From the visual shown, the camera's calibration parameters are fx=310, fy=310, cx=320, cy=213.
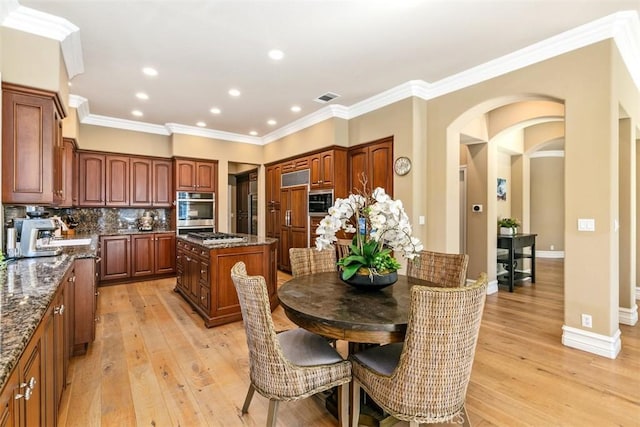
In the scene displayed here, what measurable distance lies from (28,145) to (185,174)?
3454mm

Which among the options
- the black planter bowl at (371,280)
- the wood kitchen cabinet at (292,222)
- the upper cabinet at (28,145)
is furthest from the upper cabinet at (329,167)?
the upper cabinet at (28,145)

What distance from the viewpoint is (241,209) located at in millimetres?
8625

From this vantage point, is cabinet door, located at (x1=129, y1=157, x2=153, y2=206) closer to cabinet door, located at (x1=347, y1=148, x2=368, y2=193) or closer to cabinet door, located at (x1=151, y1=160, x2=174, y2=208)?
cabinet door, located at (x1=151, y1=160, x2=174, y2=208)

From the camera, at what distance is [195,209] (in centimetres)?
604

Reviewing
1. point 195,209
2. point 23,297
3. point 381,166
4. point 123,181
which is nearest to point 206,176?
point 195,209

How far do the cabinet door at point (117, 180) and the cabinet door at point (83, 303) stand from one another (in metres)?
3.33

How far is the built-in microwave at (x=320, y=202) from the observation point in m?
5.06

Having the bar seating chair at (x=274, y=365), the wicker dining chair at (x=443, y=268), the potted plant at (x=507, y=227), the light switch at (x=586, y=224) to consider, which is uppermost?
the light switch at (x=586, y=224)

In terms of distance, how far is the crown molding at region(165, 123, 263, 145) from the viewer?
19.1 feet

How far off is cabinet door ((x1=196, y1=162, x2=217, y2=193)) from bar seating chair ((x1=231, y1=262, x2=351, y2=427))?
489cm

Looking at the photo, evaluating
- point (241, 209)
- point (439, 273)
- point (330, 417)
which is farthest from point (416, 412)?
point (241, 209)

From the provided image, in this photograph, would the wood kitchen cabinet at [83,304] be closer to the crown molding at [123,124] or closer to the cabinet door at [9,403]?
the cabinet door at [9,403]

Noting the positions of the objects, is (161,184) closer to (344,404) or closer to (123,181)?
(123,181)

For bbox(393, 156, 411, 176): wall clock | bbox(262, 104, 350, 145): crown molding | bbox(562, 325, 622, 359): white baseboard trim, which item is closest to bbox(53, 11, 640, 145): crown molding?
bbox(262, 104, 350, 145): crown molding
